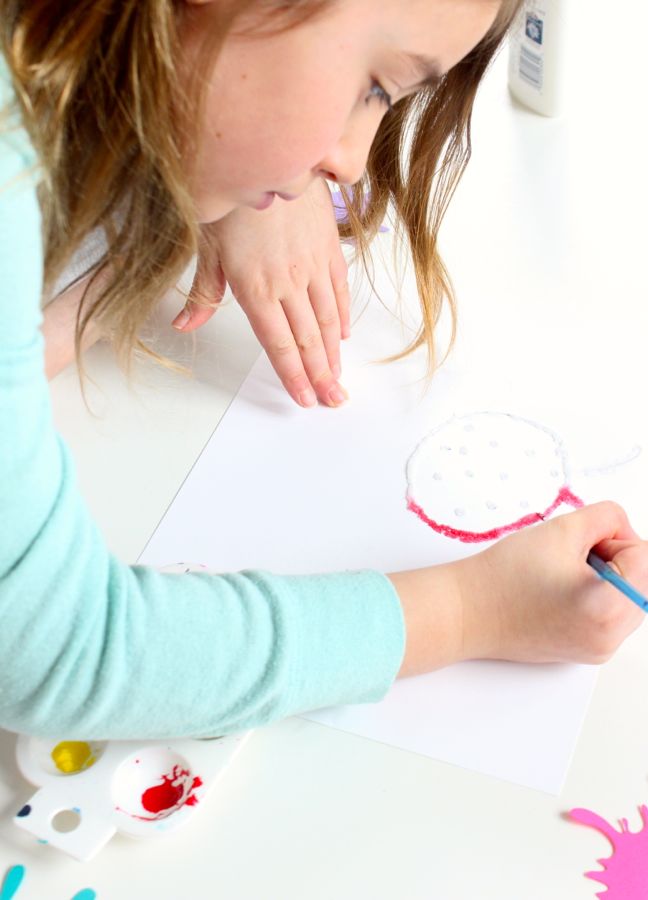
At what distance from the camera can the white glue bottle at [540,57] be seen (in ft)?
3.34

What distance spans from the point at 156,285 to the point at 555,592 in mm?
321

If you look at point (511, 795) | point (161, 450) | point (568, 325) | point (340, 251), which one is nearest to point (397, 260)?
point (340, 251)

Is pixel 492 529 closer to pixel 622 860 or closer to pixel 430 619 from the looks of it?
pixel 430 619

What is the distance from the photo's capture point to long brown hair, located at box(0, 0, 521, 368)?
0.56 m

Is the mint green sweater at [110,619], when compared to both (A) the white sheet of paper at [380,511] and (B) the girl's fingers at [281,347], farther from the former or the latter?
(B) the girl's fingers at [281,347]

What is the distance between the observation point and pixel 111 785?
595 mm

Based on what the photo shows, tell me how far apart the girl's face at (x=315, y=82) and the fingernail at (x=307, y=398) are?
0.62ft

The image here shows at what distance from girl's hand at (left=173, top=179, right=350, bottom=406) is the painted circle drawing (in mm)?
95

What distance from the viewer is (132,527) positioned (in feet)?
2.45

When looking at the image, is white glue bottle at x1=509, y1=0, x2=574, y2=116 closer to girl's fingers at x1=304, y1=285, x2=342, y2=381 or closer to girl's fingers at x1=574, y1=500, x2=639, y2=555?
girl's fingers at x1=304, y1=285, x2=342, y2=381

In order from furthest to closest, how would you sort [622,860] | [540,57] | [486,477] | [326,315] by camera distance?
[540,57] < [326,315] < [486,477] < [622,860]

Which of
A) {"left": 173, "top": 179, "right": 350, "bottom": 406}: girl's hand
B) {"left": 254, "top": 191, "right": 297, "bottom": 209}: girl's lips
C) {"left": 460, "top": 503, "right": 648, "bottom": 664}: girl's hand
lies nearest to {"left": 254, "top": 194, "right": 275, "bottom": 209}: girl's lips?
{"left": 254, "top": 191, "right": 297, "bottom": 209}: girl's lips

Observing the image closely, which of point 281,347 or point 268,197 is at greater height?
point 268,197

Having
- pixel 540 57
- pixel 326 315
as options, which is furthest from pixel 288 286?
pixel 540 57
